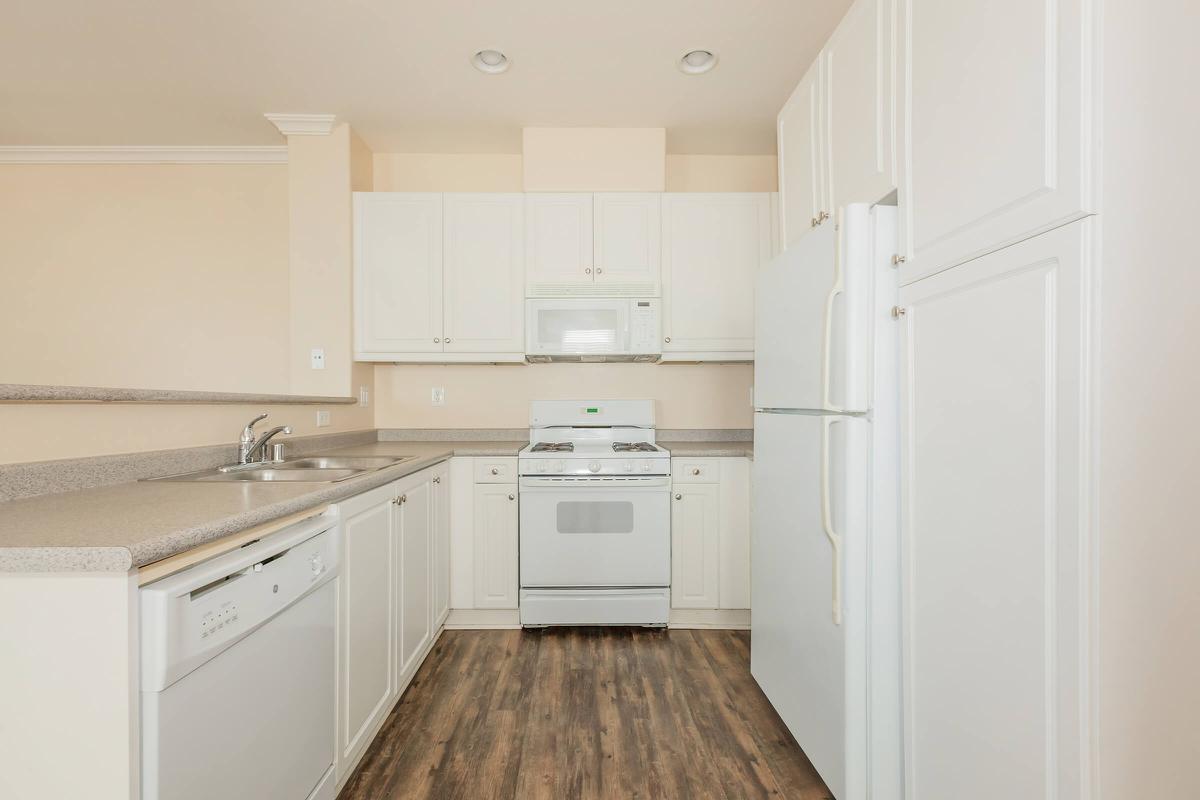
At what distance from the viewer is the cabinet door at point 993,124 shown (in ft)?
2.75

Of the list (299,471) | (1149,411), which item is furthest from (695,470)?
(1149,411)

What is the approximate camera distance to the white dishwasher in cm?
88

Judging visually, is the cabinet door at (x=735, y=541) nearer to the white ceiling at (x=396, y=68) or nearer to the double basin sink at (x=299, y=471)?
the double basin sink at (x=299, y=471)

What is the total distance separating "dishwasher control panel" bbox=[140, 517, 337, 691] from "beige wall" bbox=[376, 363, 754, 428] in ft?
6.46

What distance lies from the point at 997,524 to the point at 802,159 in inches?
56.3

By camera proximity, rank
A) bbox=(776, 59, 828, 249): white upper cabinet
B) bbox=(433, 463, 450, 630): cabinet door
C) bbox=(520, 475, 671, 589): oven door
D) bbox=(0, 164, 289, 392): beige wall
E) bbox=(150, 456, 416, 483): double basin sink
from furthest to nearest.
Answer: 1. bbox=(0, 164, 289, 392): beige wall
2. bbox=(520, 475, 671, 589): oven door
3. bbox=(433, 463, 450, 630): cabinet door
4. bbox=(776, 59, 828, 249): white upper cabinet
5. bbox=(150, 456, 416, 483): double basin sink

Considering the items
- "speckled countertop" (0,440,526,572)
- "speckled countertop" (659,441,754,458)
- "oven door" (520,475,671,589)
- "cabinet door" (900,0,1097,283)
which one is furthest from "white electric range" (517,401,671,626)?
"cabinet door" (900,0,1097,283)

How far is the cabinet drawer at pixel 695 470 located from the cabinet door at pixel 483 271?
109cm

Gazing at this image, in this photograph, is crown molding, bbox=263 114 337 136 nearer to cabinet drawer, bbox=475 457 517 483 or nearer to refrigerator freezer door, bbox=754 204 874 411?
cabinet drawer, bbox=475 457 517 483

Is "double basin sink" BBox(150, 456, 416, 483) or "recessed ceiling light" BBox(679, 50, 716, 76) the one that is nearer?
"double basin sink" BBox(150, 456, 416, 483)

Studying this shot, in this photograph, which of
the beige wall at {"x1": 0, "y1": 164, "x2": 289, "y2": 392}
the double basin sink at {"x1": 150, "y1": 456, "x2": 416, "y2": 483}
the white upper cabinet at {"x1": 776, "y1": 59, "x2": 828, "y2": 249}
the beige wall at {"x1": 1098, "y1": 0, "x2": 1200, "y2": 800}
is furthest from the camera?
the beige wall at {"x1": 0, "y1": 164, "x2": 289, "y2": 392}

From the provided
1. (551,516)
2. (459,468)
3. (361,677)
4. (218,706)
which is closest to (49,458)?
(218,706)

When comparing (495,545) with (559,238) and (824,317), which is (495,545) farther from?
(824,317)

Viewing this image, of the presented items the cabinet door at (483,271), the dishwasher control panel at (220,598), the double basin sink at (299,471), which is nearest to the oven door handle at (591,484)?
the double basin sink at (299,471)
